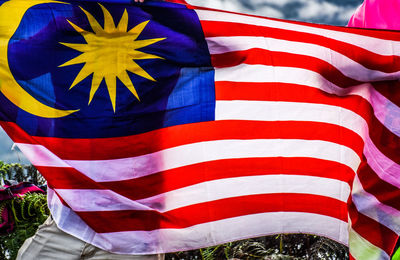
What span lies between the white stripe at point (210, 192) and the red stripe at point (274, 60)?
0.88m

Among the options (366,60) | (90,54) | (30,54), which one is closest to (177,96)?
(90,54)

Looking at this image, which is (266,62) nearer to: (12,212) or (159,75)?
(159,75)

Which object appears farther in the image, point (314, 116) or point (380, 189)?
point (380, 189)

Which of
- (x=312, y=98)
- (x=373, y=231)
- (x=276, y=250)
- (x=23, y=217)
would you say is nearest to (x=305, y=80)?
(x=312, y=98)

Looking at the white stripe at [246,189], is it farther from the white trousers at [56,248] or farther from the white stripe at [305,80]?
the white stripe at [305,80]

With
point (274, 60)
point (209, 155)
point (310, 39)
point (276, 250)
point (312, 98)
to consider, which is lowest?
point (276, 250)

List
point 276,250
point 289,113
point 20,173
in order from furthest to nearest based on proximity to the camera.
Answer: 1. point 20,173
2. point 276,250
3. point 289,113

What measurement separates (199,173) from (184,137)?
29 centimetres

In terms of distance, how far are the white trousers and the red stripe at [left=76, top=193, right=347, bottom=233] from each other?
0.14 m

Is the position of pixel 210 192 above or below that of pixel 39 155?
below

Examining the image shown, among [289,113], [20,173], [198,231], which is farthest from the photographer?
[20,173]

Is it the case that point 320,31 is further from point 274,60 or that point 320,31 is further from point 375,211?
point 375,211

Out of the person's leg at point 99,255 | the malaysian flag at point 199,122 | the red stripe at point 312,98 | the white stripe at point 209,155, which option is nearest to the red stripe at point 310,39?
the malaysian flag at point 199,122

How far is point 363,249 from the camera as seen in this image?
3385mm
